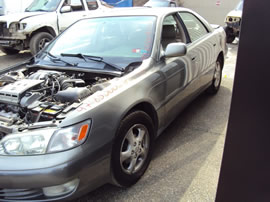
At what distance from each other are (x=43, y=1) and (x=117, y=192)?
25.1 ft

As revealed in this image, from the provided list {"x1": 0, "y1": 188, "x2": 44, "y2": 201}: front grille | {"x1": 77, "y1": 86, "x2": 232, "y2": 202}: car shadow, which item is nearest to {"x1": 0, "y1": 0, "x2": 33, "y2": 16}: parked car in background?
{"x1": 77, "y1": 86, "x2": 232, "y2": 202}: car shadow

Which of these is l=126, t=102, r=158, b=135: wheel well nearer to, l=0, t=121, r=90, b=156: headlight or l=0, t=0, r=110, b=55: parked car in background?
l=0, t=121, r=90, b=156: headlight

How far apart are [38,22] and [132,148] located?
6.35 meters

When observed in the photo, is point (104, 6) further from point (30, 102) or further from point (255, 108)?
point (255, 108)

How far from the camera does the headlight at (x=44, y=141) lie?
1.79 metres

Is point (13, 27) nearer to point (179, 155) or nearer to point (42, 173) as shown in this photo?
point (179, 155)

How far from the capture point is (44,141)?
1.80 m

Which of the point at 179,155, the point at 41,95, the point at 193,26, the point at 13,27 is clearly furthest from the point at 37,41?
the point at 179,155

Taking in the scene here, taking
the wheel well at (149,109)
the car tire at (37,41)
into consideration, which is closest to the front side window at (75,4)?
the car tire at (37,41)

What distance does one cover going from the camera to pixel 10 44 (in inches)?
297

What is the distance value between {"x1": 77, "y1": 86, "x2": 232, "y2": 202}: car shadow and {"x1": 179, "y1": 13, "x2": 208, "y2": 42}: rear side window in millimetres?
1144

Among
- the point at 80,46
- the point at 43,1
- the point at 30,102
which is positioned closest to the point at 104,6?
the point at 43,1

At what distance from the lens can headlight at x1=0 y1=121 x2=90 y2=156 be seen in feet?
5.86

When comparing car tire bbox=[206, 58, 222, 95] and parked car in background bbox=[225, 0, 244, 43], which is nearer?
car tire bbox=[206, 58, 222, 95]
